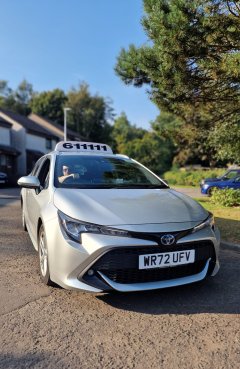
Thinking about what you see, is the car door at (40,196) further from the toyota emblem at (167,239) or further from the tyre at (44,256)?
the toyota emblem at (167,239)

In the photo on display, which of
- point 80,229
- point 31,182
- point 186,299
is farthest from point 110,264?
point 31,182

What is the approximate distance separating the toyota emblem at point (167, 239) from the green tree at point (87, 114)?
173 ft

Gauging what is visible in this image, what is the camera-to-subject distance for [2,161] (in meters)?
33.2

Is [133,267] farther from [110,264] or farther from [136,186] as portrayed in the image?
[136,186]

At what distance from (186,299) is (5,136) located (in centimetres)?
3378

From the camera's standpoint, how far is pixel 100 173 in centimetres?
484

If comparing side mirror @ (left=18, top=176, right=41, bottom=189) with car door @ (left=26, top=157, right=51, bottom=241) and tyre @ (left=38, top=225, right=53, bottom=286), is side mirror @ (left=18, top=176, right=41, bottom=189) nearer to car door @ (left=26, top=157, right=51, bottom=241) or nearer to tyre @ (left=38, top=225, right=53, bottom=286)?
car door @ (left=26, top=157, right=51, bottom=241)

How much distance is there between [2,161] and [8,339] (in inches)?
1264

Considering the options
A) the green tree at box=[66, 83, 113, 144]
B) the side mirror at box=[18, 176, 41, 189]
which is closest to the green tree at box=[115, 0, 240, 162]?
the side mirror at box=[18, 176, 41, 189]

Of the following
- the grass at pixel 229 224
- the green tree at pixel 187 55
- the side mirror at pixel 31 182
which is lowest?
the grass at pixel 229 224

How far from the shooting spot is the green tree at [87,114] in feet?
183

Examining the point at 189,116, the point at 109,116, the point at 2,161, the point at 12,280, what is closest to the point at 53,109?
the point at 109,116

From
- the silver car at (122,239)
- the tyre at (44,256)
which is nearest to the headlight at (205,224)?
the silver car at (122,239)

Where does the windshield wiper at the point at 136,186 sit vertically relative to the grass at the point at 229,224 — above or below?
above
